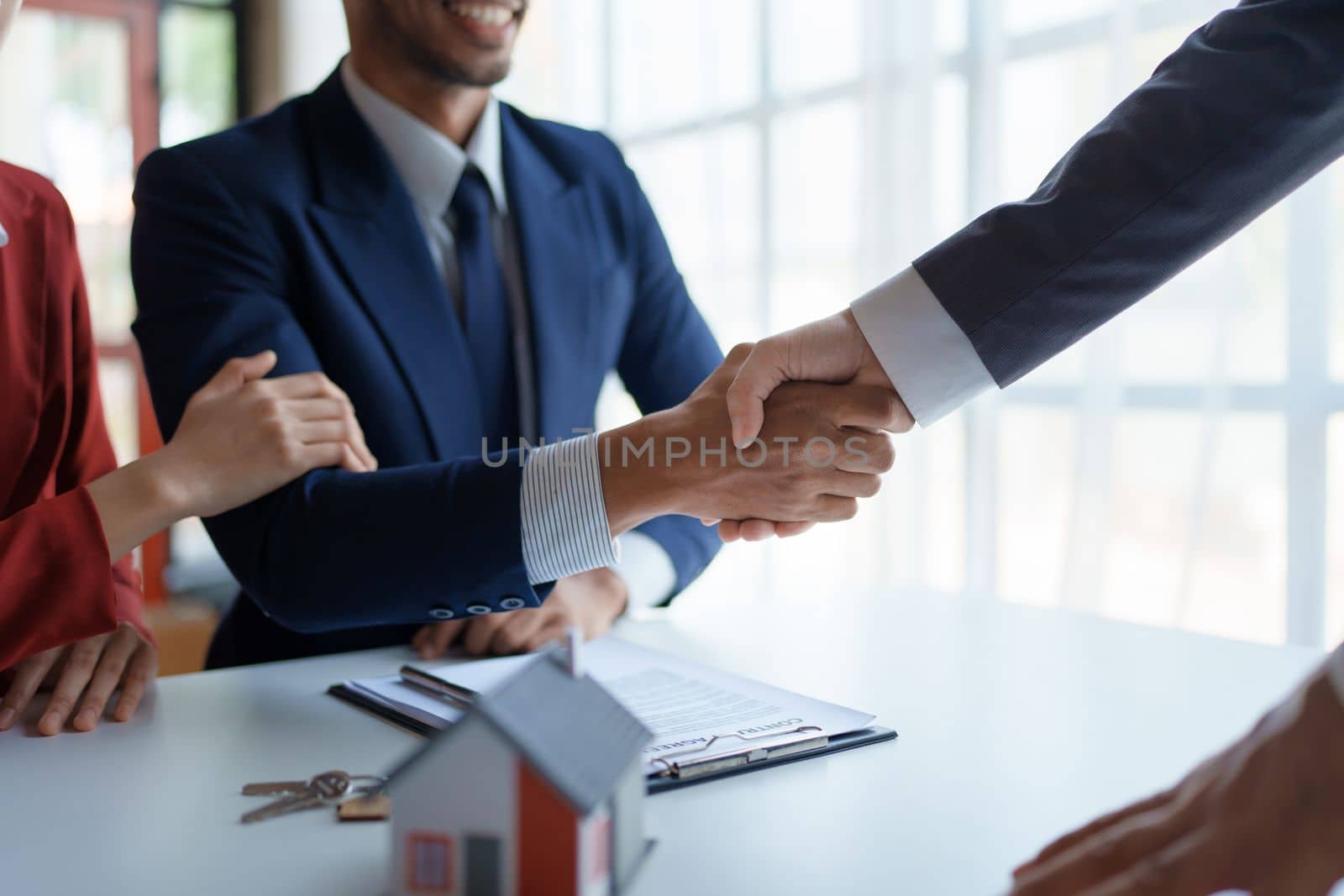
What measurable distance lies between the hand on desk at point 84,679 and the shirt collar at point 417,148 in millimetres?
735

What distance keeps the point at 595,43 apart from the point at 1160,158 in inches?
114

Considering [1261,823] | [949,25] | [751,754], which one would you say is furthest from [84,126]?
[1261,823]

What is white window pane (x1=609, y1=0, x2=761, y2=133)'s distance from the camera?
10.1 feet

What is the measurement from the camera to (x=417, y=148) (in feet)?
5.16

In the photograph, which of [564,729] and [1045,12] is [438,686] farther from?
[1045,12]

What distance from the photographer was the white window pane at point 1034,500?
87.4 inches

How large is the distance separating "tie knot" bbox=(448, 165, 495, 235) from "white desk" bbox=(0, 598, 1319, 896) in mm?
635

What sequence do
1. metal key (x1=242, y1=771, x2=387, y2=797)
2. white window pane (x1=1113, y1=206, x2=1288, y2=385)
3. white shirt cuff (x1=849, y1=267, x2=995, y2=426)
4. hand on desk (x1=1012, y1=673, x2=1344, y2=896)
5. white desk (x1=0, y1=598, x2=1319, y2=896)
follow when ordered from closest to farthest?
hand on desk (x1=1012, y1=673, x2=1344, y2=896) < white desk (x1=0, y1=598, x2=1319, y2=896) < metal key (x1=242, y1=771, x2=387, y2=797) < white shirt cuff (x1=849, y1=267, x2=995, y2=426) < white window pane (x1=1113, y1=206, x2=1288, y2=385)

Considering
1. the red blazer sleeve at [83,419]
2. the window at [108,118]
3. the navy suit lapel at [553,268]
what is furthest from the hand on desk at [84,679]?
the window at [108,118]

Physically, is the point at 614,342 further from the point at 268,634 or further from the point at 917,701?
the point at 917,701

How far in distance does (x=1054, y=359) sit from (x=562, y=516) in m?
1.40

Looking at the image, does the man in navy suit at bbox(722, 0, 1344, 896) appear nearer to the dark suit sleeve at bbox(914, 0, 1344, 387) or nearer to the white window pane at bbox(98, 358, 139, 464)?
Answer: the dark suit sleeve at bbox(914, 0, 1344, 387)

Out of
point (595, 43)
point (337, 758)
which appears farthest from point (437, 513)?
point (595, 43)

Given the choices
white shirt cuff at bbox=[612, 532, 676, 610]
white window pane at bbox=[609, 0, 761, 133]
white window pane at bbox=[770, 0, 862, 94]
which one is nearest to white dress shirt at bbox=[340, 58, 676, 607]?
white shirt cuff at bbox=[612, 532, 676, 610]
